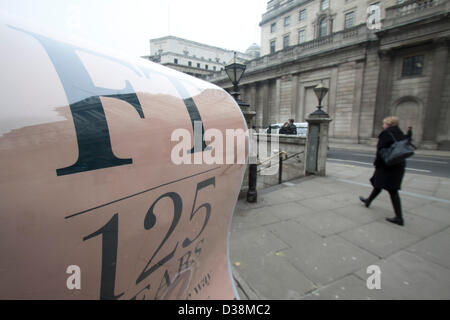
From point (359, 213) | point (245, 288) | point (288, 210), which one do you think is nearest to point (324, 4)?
point (359, 213)

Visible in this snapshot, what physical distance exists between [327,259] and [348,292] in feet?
1.89

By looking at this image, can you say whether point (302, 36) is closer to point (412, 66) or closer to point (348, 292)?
point (412, 66)

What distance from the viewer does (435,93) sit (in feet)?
56.6

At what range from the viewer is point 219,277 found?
176cm

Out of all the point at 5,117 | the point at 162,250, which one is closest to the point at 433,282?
the point at 162,250

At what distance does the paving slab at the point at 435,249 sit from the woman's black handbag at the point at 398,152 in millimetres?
1272

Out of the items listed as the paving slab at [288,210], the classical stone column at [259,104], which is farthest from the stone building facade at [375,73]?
the paving slab at [288,210]

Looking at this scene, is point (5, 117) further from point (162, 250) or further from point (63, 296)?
point (162, 250)

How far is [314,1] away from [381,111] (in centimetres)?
2333

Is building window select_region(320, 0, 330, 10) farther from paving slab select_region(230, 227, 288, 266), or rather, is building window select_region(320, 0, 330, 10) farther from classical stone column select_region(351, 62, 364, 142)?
paving slab select_region(230, 227, 288, 266)

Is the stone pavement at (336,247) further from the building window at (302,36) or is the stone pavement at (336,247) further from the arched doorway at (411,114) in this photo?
the building window at (302,36)

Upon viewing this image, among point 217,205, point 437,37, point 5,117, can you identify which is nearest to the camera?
point 5,117

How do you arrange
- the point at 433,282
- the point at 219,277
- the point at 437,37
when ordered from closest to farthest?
the point at 219,277, the point at 433,282, the point at 437,37

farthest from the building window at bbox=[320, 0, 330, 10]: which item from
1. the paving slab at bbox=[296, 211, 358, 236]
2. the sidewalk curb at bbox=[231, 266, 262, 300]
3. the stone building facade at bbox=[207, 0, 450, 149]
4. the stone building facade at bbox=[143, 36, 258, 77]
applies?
the sidewalk curb at bbox=[231, 266, 262, 300]
